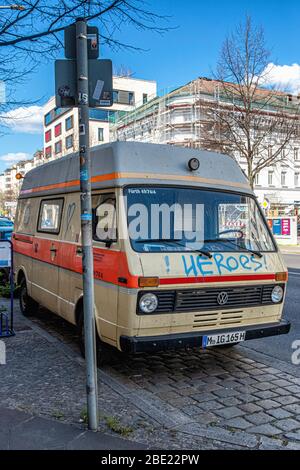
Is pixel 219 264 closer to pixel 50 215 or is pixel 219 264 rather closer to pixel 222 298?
pixel 222 298

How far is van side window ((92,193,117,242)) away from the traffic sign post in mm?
1288

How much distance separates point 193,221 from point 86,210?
6.53ft

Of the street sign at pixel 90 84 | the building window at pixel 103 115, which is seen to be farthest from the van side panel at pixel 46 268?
the building window at pixel 103 115

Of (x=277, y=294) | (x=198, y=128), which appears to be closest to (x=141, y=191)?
(x=277, y=294)

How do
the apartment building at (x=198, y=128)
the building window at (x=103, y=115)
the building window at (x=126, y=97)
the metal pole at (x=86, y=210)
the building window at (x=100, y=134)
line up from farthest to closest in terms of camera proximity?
the building window at (x=126, y=97)
the building window at (x=100, y=134)
the building window at (x=103, y=115)
the apartment building at (x=198, y=128)
the metal pole at (x=86, y=210)

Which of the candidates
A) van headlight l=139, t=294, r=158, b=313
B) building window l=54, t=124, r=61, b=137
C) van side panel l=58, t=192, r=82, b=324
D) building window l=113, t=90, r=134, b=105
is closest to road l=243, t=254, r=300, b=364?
van headlight l=139, t=294, r=158, b=313

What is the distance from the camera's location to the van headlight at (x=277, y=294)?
18.1 feet

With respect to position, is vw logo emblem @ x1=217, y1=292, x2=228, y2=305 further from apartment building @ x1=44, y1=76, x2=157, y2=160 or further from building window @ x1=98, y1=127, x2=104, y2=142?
building window @ x1=98, y1=127, x2=104, y2=142

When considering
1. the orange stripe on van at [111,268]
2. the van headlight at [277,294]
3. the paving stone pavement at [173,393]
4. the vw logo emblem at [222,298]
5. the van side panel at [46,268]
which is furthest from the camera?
the van side panel at [46,268]

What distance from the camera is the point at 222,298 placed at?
200 inches

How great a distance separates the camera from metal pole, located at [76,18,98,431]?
3.70 meters

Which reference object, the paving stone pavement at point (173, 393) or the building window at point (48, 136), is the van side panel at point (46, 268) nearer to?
the paving stone pavement at point (173, 393)

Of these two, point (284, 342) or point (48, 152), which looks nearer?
point (284, 342)

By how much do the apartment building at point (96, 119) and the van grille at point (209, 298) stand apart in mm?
48816
